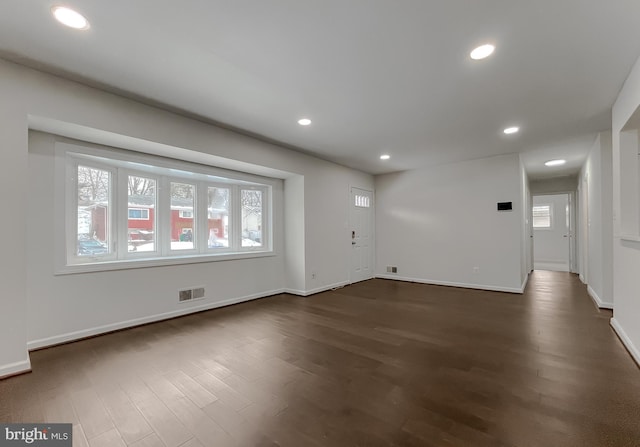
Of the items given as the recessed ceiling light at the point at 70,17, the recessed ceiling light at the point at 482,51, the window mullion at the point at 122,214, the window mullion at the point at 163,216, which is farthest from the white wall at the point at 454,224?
the recessed ceiling light at the point at 70,17

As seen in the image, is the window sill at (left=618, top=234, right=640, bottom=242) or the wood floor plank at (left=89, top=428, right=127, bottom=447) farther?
the window sill at (left=618, top=234, right=640, bottom=242)

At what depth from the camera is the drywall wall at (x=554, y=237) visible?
31.0 feet

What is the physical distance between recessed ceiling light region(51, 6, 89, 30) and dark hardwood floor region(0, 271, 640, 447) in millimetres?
2577

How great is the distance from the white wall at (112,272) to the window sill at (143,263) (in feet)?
0.24

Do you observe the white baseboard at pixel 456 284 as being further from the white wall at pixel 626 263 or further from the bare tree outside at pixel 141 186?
the bare tree outside at pixel 141 186

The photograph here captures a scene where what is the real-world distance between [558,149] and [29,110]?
7.04 meters

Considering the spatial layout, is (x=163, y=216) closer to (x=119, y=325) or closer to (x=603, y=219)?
(x=119, y=325)

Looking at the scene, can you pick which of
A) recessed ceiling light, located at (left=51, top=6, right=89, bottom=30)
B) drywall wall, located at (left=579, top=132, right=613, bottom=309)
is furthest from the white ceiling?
drywall wall, located at (left=579, top=132, right=613, bottom=309)

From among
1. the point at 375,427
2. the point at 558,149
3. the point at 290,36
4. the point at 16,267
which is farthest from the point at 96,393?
the point at 558,149

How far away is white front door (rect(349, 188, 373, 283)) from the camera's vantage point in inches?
249

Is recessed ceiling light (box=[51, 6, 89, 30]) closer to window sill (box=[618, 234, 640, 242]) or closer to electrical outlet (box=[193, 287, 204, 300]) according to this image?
electrical outlet (box=[193, 287, 204, 300])

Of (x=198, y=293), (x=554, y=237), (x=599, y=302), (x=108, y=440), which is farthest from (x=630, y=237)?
(x=554, y=237)

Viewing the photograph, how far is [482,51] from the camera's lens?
2178 mm

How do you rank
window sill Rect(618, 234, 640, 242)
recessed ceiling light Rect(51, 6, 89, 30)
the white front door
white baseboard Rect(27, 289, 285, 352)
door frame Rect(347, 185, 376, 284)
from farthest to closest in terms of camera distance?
the white front door, door frame Rect(347, 185, 376, 284), white baseboard Rect(27, 289, 285, 352), window sill Rect(618, 234, 640, 242), recessed ceiling light Rect(51, 6, 89, 30)
